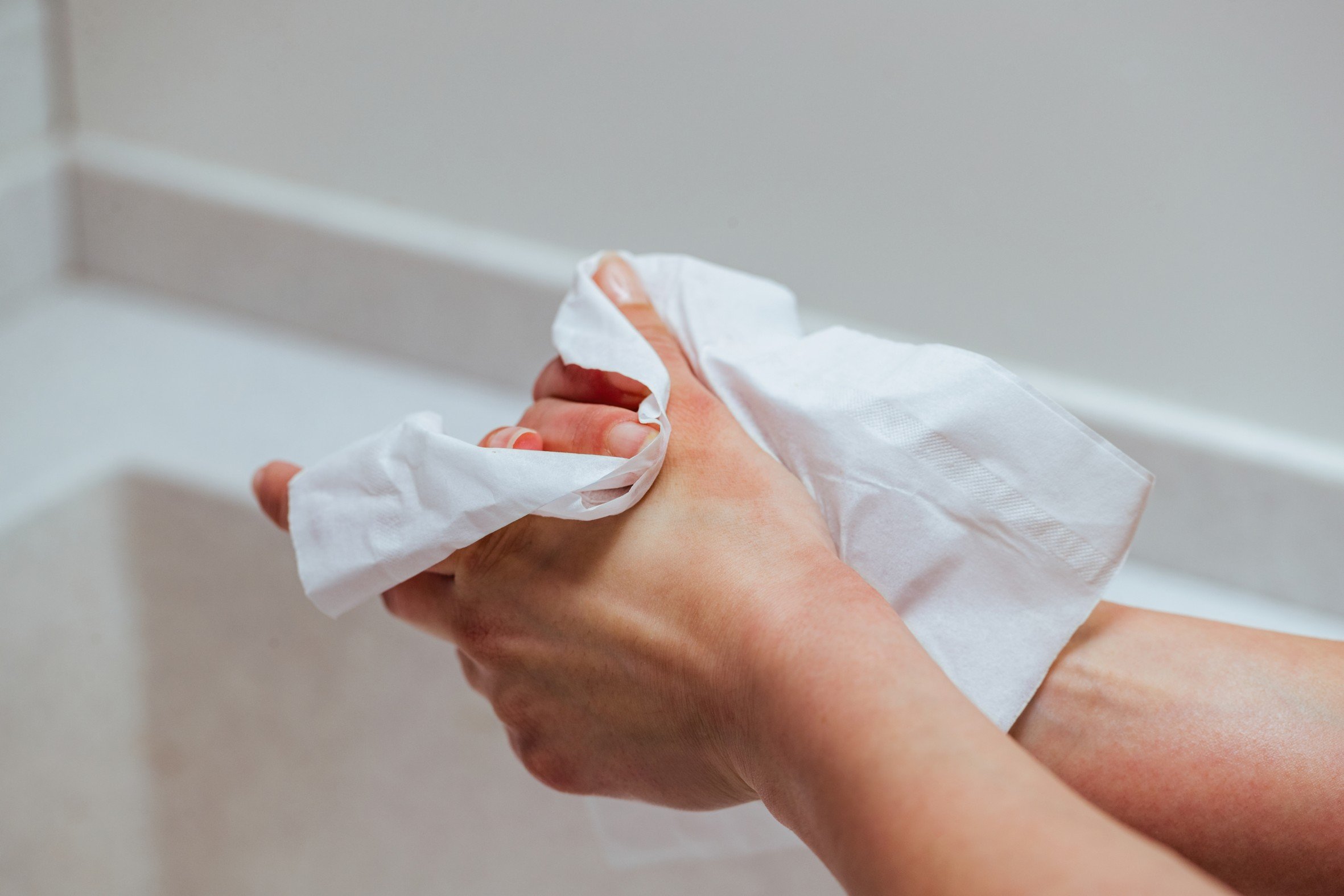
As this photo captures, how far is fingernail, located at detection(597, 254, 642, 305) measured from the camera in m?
0.50

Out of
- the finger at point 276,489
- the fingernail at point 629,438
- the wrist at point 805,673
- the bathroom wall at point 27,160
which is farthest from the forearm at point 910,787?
the bathroom wall at point 27,160

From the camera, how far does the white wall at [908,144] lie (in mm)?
537

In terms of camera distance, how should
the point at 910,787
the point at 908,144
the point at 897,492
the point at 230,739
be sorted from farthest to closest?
the point at 230,739, the point at 908,144, the point at 897,492, the point at 910,787

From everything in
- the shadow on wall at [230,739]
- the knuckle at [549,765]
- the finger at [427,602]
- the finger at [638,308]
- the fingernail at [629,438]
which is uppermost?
the finger at [638,308]

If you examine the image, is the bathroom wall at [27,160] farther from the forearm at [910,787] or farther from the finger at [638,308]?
the forearm at [910,787]

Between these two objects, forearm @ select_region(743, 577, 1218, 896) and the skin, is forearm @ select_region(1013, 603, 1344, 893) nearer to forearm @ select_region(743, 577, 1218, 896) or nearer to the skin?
the skin

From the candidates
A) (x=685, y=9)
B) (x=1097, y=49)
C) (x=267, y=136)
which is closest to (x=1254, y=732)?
(x=1097, y=49)

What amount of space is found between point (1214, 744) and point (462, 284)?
48cm

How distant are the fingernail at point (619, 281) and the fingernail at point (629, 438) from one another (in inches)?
3.3

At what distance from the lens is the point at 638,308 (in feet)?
1.62

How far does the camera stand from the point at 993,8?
21.5 inches

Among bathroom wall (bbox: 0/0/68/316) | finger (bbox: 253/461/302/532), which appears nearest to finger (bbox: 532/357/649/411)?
finger (bbox: 253/461/302/532)

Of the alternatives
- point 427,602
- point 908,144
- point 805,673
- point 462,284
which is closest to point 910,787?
point 805,673

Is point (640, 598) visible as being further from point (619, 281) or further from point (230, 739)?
point (230, 739)
